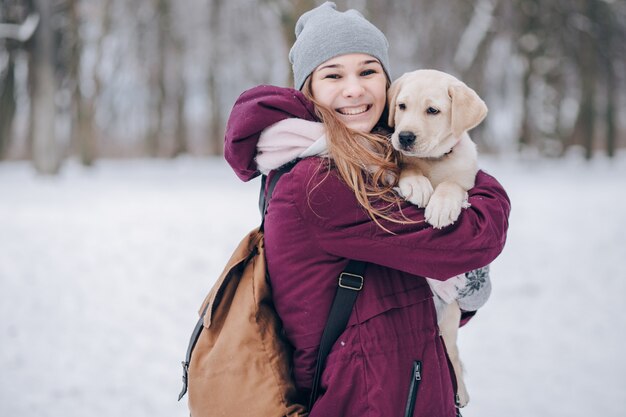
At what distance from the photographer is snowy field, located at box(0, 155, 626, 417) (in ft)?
15.6

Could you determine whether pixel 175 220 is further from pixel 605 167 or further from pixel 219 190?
pixel 605 167

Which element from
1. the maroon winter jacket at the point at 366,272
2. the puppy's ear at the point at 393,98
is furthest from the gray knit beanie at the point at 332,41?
the maroon winter jacket at the point at 366,272

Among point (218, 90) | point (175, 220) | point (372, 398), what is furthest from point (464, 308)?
point (218, 90)

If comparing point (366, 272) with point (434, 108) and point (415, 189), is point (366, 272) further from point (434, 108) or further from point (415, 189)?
point (434, 108)

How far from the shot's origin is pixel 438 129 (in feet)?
Result: 8.63

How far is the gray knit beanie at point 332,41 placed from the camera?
2307 mm

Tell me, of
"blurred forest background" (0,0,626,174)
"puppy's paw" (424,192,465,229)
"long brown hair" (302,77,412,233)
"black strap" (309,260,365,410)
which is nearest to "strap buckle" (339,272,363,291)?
"black strap" (309,260,365,410)

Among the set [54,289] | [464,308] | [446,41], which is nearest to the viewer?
[464,308]

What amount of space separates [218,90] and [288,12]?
12.3 meters

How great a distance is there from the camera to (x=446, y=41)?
1703 cm

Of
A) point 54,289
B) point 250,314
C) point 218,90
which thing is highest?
point 218,90

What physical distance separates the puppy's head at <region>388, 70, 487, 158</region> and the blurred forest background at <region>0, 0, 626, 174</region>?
874 cm

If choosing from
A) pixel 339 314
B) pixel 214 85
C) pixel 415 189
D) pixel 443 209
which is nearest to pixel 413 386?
pixel 339 314

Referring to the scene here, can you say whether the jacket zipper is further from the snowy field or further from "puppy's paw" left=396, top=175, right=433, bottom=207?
the snowy field
